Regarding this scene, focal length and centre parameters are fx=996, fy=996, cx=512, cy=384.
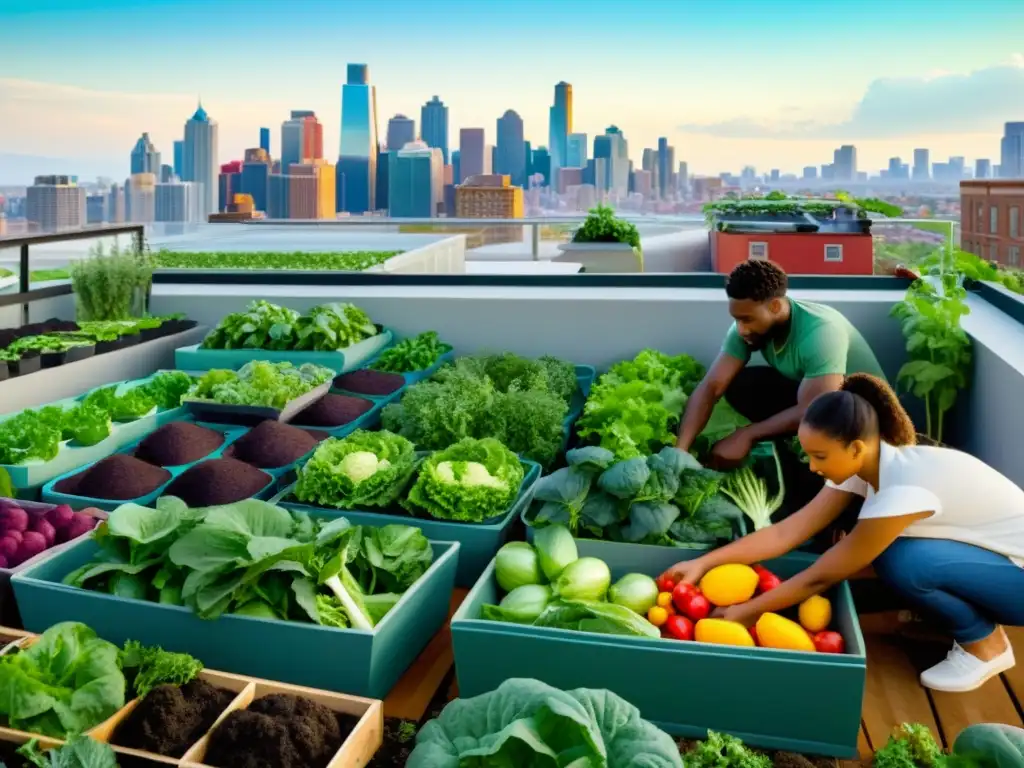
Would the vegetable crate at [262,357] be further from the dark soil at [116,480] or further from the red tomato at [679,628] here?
the red tomato at [679,628]

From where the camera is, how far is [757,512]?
2.87m

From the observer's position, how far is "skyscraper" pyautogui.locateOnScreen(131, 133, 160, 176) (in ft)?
38.0

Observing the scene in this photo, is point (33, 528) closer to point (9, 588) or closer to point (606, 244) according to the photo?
point (9, 588)

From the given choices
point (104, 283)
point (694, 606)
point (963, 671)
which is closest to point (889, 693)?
point (963, 671)

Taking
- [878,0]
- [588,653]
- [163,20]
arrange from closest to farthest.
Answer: [588,653], [163,20], [878,0]

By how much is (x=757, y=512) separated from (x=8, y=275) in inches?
137

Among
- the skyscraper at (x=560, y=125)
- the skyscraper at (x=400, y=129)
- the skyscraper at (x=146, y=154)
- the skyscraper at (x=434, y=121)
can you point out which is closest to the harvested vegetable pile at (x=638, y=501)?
the skyscraper at (x=146, y=154)

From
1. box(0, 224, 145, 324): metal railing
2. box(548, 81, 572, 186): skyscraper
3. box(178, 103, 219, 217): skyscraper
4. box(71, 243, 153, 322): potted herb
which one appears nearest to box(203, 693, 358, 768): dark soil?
box(0, 224, 145, 324): metal railing

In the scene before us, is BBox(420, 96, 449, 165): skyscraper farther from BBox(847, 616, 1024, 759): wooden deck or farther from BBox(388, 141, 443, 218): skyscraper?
BBox(847, 616, 1024, 759): wooden deck

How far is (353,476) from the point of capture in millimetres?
2934

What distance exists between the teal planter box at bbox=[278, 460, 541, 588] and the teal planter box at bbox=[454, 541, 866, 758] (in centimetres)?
60

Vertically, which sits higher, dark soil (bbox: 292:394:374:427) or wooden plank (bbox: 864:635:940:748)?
dark soil (bbox: 292:394:374:427)

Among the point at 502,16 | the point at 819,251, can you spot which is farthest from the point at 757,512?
the point at 502,16

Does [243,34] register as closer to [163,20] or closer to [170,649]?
[163,20]
